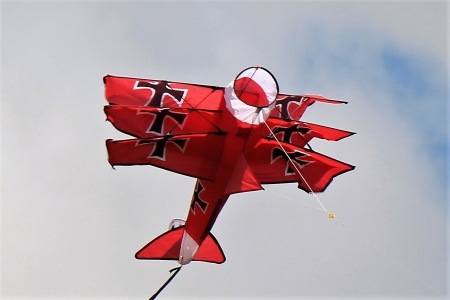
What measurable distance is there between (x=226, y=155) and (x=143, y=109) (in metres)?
2.12

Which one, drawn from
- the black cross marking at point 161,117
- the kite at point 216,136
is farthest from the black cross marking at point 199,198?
the black cross marking at point 161,117

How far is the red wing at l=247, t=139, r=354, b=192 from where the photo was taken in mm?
13742

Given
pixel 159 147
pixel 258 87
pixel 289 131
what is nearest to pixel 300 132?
pixel 289 131

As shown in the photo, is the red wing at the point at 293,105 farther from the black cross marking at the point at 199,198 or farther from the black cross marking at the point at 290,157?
the black cross marking at the point at 199,198

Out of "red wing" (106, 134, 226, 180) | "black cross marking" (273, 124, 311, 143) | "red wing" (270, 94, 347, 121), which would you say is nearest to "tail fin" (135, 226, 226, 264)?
"red wing" (106, 134, 226, 180)

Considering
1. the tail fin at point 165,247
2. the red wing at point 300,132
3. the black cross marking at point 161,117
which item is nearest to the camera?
the black cross marking at point 161,117

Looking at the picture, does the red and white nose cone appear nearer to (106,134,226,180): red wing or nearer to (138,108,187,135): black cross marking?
(106,134,226,180): red wing

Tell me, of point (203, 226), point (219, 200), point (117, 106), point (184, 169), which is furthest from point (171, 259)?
point (117, 106)

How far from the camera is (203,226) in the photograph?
14.9 m

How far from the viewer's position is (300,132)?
48.7 ft

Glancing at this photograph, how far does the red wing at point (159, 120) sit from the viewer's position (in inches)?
516

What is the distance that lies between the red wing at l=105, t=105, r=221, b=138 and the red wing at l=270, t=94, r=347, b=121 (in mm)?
2073

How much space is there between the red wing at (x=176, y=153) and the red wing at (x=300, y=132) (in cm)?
163

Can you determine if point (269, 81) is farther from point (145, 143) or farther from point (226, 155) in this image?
point (145, 143)
